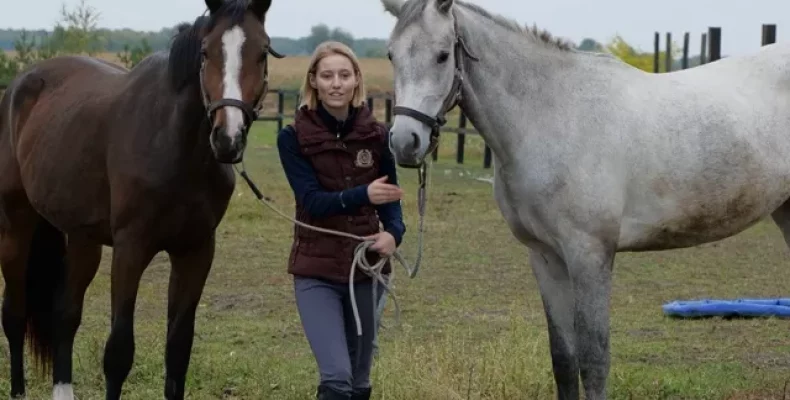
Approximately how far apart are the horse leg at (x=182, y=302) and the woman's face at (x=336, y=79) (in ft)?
3.83

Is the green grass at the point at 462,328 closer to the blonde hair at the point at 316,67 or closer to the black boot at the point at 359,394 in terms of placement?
the black boot at the point at 359,394

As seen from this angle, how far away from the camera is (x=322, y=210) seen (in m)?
4.94

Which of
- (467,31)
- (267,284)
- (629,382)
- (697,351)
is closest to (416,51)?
(467,31)

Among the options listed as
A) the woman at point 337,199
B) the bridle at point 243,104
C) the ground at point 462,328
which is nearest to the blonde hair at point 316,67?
the woman at point 337,199

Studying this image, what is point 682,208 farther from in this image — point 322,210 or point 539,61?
point 322,210

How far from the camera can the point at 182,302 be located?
5.91 m

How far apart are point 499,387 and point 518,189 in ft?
3.30

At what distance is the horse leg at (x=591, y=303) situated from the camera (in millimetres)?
→ 5219

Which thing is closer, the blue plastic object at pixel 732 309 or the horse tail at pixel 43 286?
the horse tail at pixel 43 286

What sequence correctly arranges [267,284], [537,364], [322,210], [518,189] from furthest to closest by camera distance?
1. [267,284]
2. [537,364]
3. [518,189]
4. [322,210]

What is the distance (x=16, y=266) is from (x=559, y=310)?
118 inches

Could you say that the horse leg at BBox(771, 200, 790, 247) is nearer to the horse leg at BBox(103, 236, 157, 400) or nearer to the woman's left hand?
the woman's left hand

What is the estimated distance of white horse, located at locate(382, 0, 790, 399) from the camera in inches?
202

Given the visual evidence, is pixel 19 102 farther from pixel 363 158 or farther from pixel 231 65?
pixel 363 158
